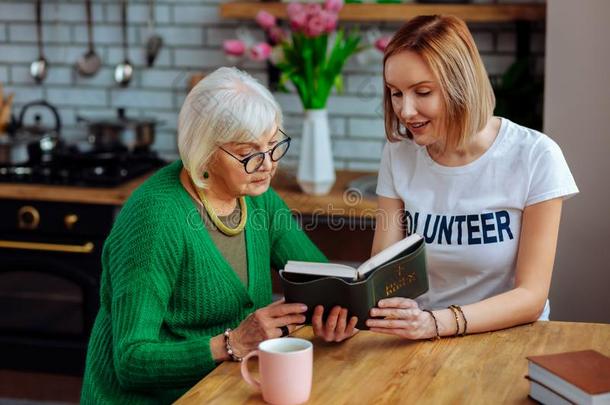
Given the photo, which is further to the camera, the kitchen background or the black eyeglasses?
the kitchen background

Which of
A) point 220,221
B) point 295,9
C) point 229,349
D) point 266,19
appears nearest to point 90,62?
point 266,19

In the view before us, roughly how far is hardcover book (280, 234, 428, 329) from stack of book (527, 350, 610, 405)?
364 mm

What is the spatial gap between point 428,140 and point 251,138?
1.42ft

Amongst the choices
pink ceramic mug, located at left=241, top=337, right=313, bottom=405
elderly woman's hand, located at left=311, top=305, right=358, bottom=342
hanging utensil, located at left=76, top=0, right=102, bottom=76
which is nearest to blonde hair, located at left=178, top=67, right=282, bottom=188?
elderly woman's hand, located at left=311, top=305, right=358, bottom=342

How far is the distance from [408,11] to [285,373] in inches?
84.8

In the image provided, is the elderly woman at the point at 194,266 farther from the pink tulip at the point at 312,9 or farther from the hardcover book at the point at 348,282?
the pink tulip at the point at 312,9

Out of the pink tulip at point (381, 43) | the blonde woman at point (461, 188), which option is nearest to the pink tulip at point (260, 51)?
the pink tulip at point (381, 43)

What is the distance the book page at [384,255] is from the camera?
197 centimetres

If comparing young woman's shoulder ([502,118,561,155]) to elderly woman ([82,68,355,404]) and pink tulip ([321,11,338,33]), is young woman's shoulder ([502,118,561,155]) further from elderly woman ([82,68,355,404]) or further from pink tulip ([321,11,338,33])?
pink tulip ([321,11,338,33])

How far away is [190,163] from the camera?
7.11ft

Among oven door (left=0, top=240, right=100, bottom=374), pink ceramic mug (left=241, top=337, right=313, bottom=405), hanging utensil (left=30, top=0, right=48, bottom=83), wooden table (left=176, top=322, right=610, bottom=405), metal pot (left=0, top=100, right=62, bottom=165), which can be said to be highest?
hanging utensil (left=30, top=0, right=48, bottom=83)

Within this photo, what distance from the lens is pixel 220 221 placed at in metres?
2.25

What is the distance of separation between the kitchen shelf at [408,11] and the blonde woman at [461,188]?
1.22 m

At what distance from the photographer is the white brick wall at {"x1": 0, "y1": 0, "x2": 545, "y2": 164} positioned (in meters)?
3.96
